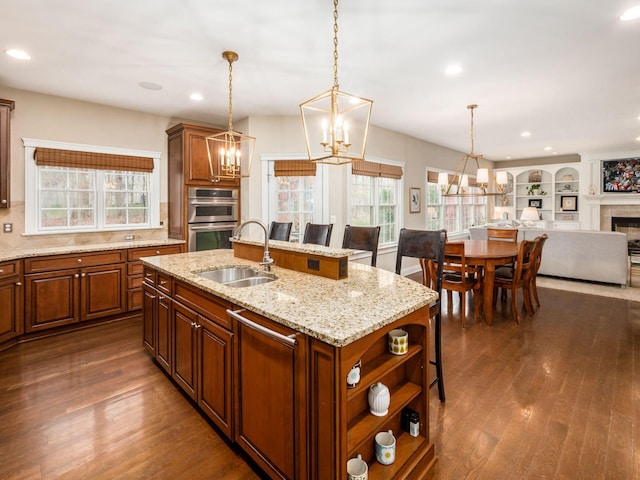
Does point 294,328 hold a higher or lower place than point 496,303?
higher

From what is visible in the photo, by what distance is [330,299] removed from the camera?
1.69 metres

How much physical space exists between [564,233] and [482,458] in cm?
526

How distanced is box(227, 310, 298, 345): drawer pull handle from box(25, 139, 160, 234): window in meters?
3.71

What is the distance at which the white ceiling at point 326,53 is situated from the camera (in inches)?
94.0

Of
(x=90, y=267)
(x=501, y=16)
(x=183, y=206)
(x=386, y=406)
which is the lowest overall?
(x=386, y=406)

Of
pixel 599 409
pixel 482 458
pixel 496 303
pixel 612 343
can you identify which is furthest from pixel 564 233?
pixel 482 458

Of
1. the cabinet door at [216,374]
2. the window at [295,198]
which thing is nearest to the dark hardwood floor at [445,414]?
the cabinet door at [216,374]

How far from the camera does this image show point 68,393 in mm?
2445

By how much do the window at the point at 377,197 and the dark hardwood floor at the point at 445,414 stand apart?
2761 mm

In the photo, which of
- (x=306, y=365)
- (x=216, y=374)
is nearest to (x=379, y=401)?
(x=306, y=365)

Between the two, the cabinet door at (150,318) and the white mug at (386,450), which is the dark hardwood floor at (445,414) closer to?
the cabinet door at (150,318)

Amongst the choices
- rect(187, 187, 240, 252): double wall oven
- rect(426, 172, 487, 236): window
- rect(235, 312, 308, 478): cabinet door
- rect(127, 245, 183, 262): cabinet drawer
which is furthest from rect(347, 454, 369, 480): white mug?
rect(426, 172, 487, 236): window

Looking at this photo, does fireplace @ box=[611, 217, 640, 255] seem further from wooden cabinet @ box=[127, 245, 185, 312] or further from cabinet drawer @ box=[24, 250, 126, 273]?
cabinet drawer @ box=[24, 250, 126, 273]

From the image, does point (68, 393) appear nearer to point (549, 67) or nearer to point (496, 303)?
point (496, 303)
